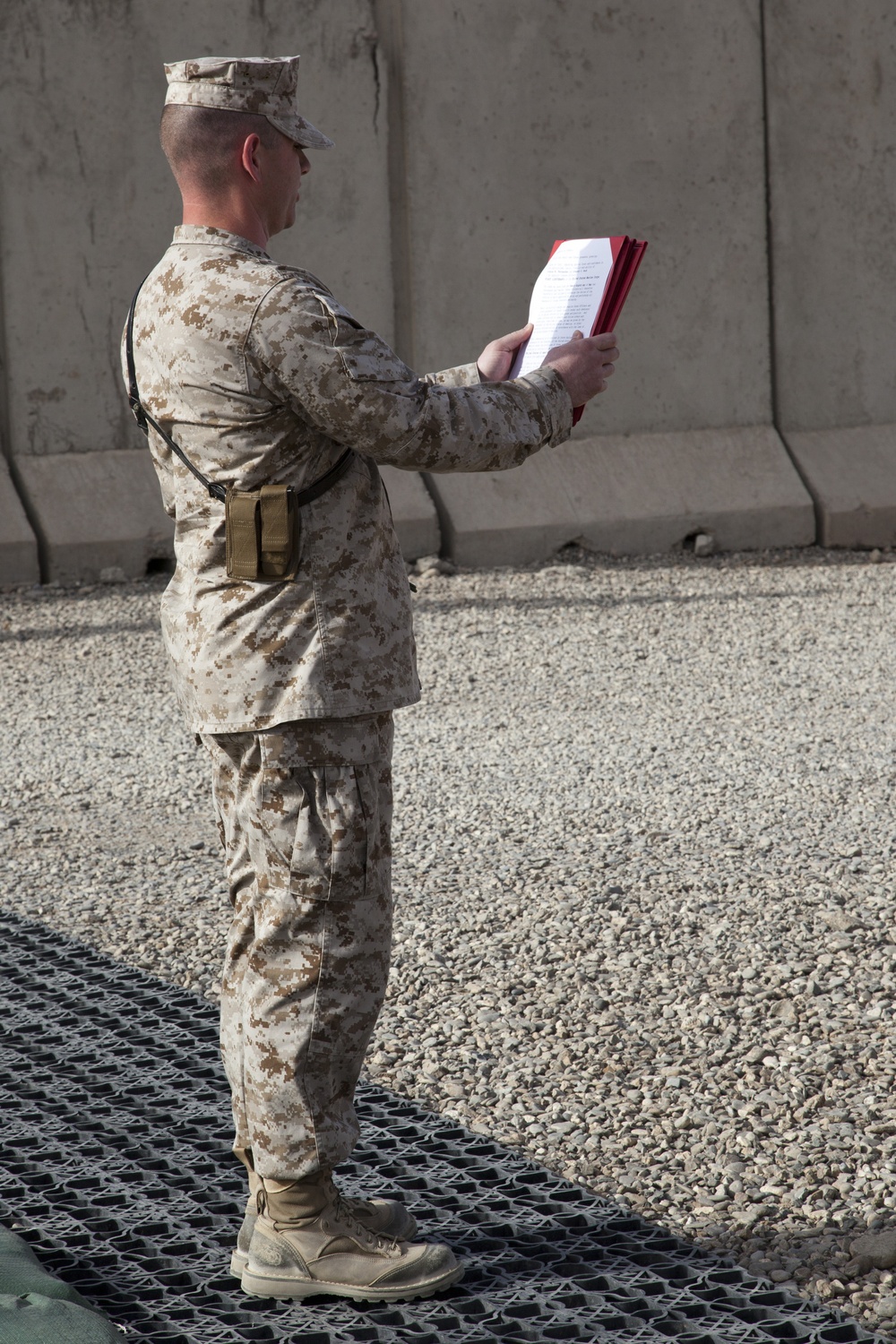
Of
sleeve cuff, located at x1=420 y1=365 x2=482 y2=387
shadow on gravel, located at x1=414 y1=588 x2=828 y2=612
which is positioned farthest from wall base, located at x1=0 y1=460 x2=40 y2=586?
sleeve cuff, located at x1=420 y1=365 x2=482 y2=387

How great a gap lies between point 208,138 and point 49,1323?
1.66 metres

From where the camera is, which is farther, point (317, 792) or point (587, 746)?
point (587, 746)

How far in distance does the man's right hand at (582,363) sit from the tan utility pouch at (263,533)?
486 mm

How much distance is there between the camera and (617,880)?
165 inches

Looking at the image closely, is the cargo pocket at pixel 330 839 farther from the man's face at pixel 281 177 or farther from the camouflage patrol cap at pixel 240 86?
the camouflage patrol cap at pixel 240 86

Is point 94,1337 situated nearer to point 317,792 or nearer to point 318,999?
point 318,999

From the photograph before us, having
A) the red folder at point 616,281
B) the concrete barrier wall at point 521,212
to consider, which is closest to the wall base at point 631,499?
the concrete barrier wall at point 521,212

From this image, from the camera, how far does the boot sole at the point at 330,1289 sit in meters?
2.28

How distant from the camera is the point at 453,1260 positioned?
7.73 feet

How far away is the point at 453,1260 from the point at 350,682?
2.99 ft

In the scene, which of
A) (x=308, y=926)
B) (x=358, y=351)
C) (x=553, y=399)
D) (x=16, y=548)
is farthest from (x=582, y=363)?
(x=16, y=548)

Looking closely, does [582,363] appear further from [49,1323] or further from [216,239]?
[49,1323]

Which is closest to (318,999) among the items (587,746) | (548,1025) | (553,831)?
(548,1025)

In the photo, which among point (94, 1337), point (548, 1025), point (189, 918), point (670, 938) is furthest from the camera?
point (189, 918)
